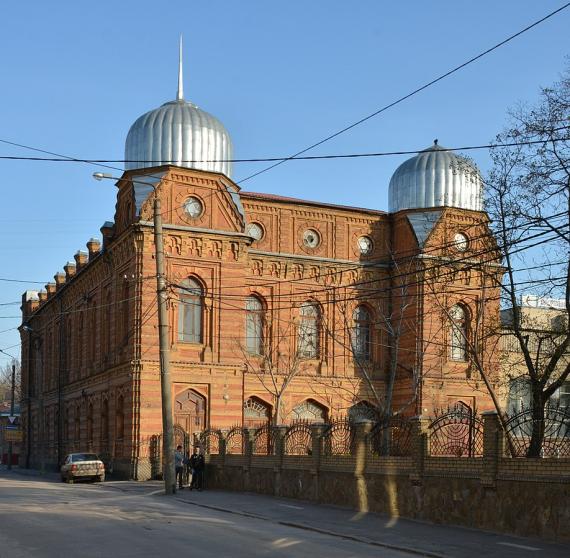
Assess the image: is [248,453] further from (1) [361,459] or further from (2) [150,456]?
(2) [150,456]

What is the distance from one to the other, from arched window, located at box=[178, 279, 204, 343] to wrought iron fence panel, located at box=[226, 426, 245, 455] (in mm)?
8183

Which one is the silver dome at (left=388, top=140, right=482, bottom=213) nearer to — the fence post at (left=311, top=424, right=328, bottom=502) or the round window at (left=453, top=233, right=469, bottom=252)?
the round window at (left=453, top=233, right=469, bottom=252)

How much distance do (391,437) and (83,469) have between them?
19.0 metres

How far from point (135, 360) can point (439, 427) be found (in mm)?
19962

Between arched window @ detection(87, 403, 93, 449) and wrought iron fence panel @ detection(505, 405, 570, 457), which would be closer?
wrought iron fence panel @ detection(505, 405, 570, 457)

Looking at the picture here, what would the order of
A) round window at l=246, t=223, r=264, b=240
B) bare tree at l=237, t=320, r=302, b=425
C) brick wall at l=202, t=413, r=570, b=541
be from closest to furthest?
brick wall at l=202, t=413, r=570, b=541
bare tree at l=237, t=320, r=302, b=425
round window at l=246, t=223, r=264, b=240

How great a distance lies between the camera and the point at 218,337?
41.2m

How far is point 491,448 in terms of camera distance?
63.7ft

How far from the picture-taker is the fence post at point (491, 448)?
63.1 ft

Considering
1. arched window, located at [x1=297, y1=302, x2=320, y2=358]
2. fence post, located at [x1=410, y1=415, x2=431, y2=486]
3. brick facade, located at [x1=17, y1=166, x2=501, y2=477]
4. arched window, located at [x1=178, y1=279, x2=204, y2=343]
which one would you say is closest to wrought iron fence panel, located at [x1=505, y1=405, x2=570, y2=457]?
fence post, located at [x1=410, y1=415, x2=431, y2=486]

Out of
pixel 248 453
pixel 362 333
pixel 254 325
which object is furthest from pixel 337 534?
pixel 362 333

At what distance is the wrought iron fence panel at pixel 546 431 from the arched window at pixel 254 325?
24.5 metres

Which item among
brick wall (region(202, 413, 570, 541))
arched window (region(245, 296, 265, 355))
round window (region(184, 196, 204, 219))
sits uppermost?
round window (region(184, 196, 204, 219))

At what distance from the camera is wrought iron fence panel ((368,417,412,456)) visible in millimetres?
22734
